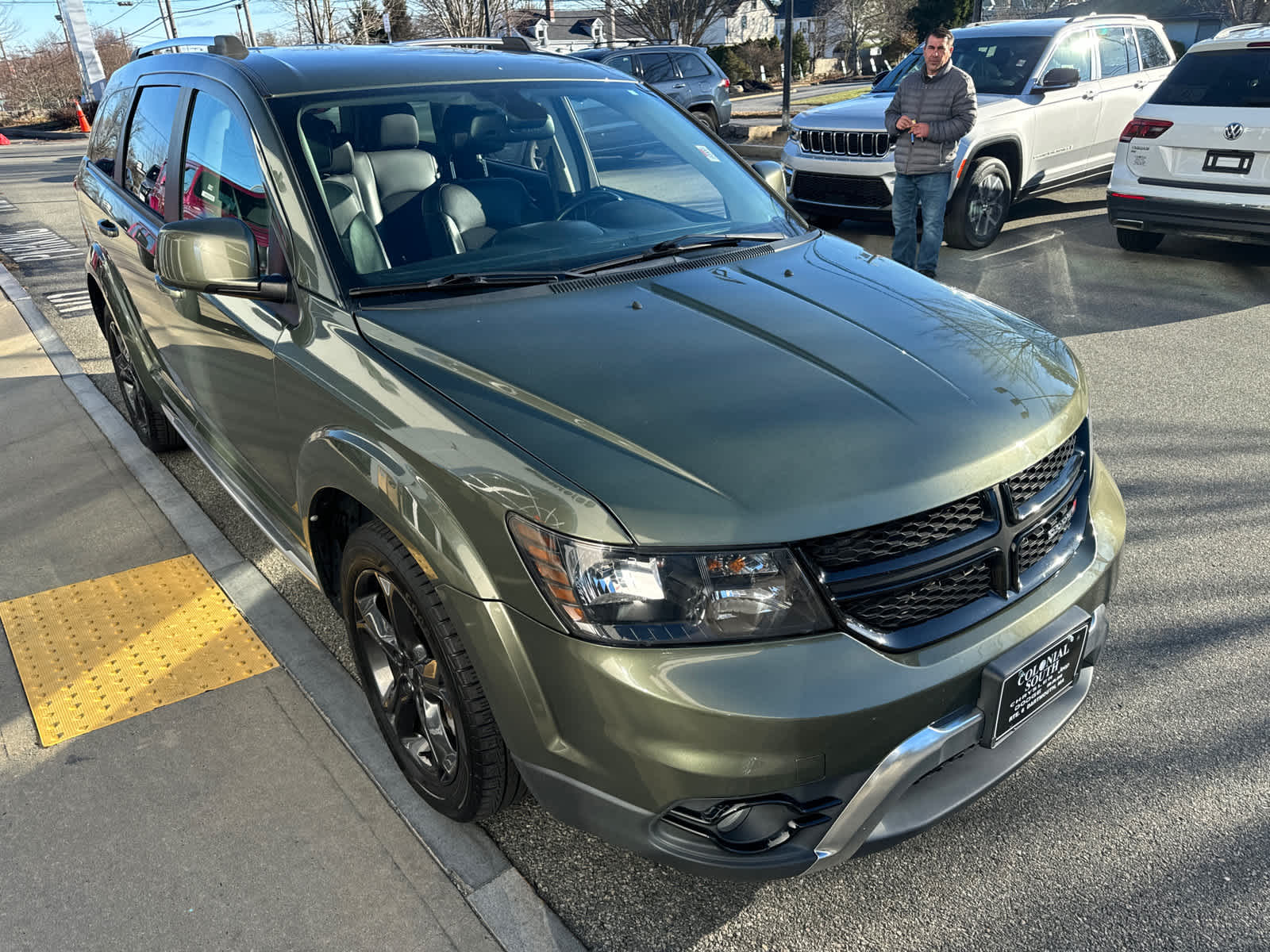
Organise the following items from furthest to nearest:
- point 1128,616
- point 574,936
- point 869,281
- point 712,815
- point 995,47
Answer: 1. point 995,47
2. point 1128,616
3. point 869,281
4. point 574,936
5. point 712,815

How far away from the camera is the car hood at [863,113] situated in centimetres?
809

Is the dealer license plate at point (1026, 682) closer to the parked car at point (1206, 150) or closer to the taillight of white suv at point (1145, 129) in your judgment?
the parked car at point (1206, 150)

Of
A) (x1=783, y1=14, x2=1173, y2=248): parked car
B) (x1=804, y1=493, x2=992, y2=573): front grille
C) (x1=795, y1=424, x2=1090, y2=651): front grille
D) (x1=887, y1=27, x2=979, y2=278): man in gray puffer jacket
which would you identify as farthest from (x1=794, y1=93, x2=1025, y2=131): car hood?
(x1=804, y1=493, x2=992, y2=573): front grille

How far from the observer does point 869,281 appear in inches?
112

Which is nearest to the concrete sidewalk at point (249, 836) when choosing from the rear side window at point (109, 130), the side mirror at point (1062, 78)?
the rear side window at point (109, 130)

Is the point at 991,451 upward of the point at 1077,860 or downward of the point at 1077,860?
upward

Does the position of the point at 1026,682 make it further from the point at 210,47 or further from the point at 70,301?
the point at 70,301

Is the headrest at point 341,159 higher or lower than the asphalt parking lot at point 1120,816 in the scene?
higher

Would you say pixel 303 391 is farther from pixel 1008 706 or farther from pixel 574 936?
pixel 1008 706

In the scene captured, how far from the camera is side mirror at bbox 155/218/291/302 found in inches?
102

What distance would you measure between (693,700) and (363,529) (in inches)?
40.1

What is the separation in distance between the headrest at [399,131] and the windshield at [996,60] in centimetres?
663

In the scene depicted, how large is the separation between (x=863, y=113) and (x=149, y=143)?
609 cm

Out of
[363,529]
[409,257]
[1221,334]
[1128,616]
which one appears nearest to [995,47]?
[1221,334]
